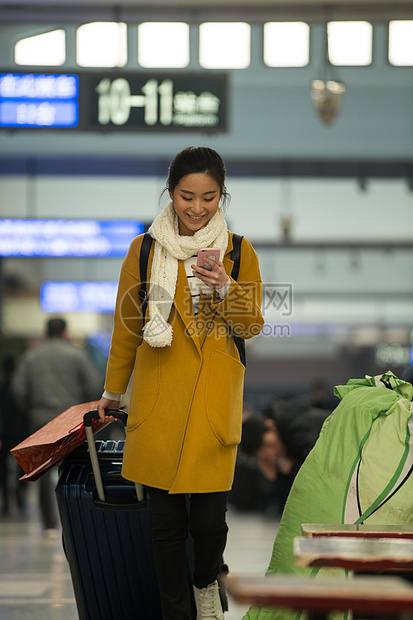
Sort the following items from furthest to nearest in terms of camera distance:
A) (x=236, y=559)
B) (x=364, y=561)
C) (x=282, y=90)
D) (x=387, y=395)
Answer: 1. (x=282, y=90)
2. (x=236, y=559)
3. (x=387, y=395)
4. (x=364, y=561)

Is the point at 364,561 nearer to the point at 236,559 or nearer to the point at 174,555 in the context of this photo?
the point at 174,555

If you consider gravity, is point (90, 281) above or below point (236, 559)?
above

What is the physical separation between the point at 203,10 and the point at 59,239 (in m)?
3.06

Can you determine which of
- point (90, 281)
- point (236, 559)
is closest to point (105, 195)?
point (90, 281)

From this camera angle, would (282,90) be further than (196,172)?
Yes

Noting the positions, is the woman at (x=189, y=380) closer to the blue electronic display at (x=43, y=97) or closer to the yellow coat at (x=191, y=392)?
the yellow coat at (x=191, y=392)

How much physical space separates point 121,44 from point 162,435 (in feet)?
14.8

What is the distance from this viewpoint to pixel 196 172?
2494mm

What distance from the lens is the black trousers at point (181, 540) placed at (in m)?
2.43

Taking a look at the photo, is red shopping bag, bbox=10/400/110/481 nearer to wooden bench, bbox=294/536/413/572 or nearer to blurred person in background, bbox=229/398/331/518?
wooden bench, bbox=294/536/413/572

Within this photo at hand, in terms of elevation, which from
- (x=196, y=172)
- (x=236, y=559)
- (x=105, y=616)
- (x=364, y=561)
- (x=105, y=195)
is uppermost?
(x=105, y=195)

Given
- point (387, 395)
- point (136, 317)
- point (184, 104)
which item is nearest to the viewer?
point (136, 317)

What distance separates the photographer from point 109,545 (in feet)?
8.95

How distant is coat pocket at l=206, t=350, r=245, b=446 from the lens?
95.8 inches
